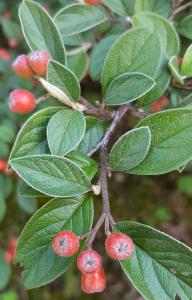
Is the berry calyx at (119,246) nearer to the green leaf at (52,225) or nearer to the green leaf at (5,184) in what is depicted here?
the green leaf at (52,225)

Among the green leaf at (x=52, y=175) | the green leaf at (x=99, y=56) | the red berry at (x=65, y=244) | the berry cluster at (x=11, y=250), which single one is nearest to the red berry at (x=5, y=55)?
the green leaf at (x=99, y=56)

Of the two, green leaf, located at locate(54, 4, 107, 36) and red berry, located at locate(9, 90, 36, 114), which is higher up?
red berry, located at locate(9, 90, 36, 114)

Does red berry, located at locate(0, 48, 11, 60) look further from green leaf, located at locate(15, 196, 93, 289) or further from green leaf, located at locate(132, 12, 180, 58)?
green leaf, located at locate(15, 196, 93, 289)

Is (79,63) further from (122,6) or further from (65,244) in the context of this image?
(65,244)

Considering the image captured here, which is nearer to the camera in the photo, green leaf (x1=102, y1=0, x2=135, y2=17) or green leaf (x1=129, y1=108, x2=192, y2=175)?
green leaf (x1=129, y1=108, x2=192, y2=175)

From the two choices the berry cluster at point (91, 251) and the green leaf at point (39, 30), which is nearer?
the berry cluster at point (91, 251)

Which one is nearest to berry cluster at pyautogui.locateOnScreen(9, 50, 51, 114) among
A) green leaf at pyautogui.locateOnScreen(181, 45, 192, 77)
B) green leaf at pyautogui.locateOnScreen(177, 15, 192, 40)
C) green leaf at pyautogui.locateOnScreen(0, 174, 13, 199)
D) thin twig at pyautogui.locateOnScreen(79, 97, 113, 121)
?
thin twig at pyautogui.locateOnScreen(79, 97, 113, 121)
